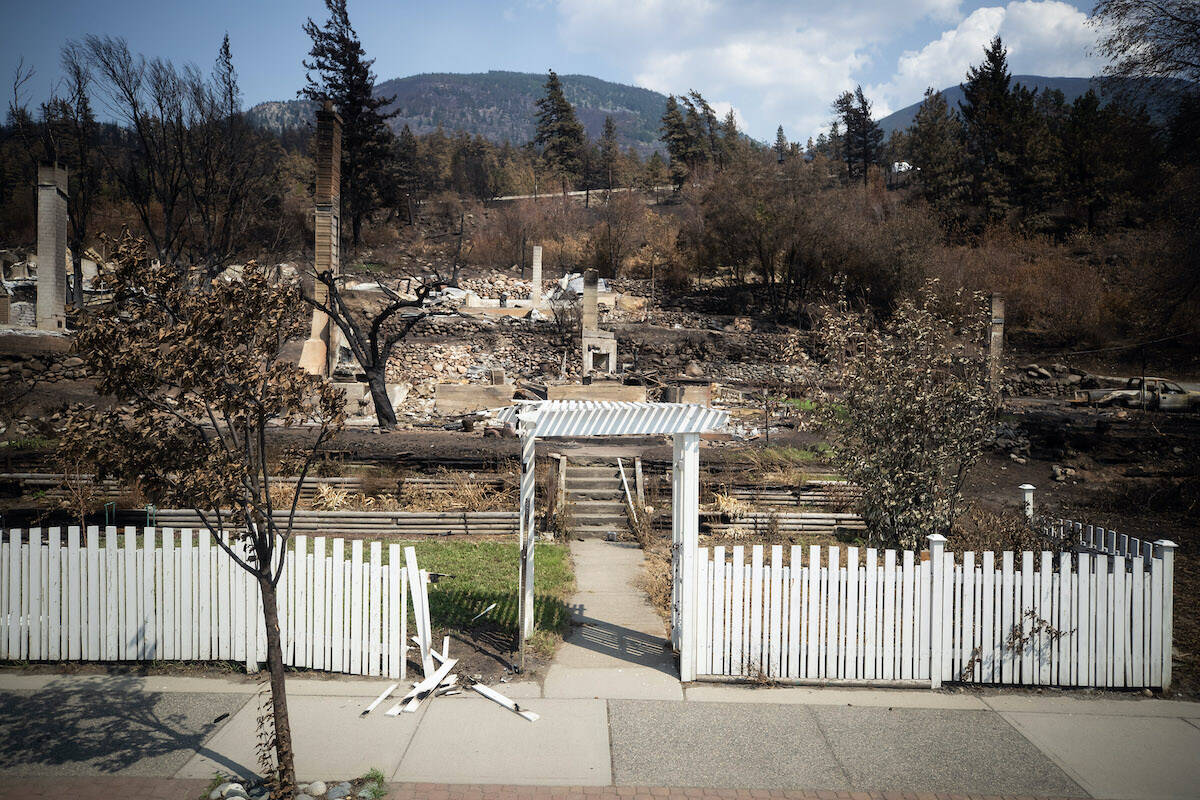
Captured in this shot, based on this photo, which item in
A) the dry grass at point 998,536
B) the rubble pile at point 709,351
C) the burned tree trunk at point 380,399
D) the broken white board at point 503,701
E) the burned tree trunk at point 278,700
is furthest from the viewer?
the rubble pile at point 709,351

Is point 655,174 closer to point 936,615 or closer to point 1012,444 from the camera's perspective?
point 1012,444

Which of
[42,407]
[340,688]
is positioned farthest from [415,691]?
[42,407]

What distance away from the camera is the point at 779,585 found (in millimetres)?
6836

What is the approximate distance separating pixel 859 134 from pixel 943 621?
8559 centimetres

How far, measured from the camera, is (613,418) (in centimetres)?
732

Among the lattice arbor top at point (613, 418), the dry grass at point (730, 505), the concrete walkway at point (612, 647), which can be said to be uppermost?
the lattice arbor top at point (613, 418)

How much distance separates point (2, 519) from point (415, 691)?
7065 millimetres

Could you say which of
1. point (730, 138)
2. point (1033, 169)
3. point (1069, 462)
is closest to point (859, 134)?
point (730, 138)

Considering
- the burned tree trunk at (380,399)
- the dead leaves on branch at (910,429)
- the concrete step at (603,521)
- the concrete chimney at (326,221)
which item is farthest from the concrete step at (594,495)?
the concrete chimney at (326,221)

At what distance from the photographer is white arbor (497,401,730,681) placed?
687cm

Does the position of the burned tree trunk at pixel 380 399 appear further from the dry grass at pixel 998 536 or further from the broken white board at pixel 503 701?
the broken white board at pixel 503 701

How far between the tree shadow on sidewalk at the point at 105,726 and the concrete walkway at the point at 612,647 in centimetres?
266

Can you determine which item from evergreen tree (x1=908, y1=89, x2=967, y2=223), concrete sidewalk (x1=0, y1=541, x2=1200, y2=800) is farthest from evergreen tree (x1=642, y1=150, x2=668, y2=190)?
concrete sidewalk (x1=0, y1=541, x2=1200, y2=800)

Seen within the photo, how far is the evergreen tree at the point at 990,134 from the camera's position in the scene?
172 ft
